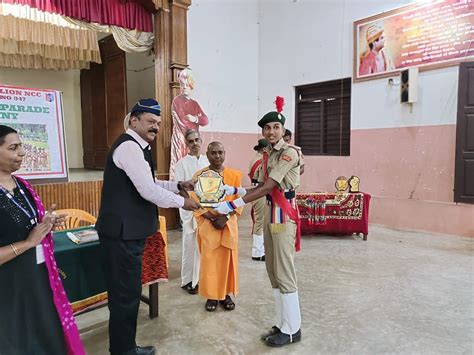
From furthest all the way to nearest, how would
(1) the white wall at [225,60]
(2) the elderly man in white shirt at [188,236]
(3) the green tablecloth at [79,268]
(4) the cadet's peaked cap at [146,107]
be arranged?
(1) the white wall at [225,60] < (2) the elderly man in white shirt at [188,236] < (3) the green tablecloth at [79,268] < (4) the cadet's peaked cap at [146,107]

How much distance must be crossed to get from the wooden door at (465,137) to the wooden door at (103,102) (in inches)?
210

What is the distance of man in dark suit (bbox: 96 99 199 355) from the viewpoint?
179cm

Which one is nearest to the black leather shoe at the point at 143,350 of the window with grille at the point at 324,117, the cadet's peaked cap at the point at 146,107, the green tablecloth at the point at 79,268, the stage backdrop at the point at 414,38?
the green tablecloth at the point at 79,268

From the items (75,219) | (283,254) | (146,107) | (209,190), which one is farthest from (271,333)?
(75,219)

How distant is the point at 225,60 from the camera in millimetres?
6578

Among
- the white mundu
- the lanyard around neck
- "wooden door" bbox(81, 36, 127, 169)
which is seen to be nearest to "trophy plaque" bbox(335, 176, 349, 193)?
the white mundu

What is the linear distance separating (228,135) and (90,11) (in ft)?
10.3

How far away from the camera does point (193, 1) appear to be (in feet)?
19.2

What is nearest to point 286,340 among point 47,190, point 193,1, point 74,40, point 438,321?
point 438,321

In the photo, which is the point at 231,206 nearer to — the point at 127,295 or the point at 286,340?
the point at 127,295

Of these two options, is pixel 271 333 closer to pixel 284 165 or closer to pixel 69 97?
pixel 284 165

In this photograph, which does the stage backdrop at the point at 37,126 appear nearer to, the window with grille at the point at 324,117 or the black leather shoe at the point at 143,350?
the black leather shoe at the point at 143,350

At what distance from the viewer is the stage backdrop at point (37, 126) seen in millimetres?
2881

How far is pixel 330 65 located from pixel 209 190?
498 centimetres
